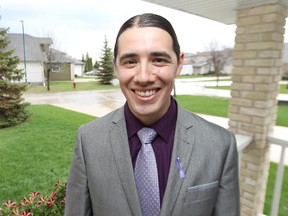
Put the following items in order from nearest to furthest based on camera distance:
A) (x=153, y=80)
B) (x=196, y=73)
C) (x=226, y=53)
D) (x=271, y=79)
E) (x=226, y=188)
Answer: (x=153, y=80), (x=226, y=188), (x=271, y=79), (x=226, y=53), (x=196, y=73)

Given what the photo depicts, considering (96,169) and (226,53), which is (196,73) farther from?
(96,169)

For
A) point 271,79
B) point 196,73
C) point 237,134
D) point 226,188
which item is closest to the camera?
point 226,188

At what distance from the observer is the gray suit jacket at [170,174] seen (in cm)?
119

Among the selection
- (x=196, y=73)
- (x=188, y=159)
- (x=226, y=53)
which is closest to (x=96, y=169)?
(x=188, y=159)

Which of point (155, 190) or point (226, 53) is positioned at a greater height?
point (226, 53)

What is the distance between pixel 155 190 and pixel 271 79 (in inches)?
82.8

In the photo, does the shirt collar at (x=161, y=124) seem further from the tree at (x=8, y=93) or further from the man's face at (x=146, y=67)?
the tree at (x=8, y=93)

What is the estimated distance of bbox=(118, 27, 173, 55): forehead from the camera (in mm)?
1138

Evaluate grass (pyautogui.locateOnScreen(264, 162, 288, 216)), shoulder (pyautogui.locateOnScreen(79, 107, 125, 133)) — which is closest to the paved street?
grass (pyautogui.locateOnScreen(264, 162, 288, 216))

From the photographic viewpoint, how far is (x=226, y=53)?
33.0m

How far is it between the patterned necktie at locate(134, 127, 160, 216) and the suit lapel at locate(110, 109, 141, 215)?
0.05 meters

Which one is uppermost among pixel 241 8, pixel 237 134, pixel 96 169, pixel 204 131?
pixel 241 8

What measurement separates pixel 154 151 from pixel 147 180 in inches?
6.0

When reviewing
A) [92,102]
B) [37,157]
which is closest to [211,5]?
[37,157]
